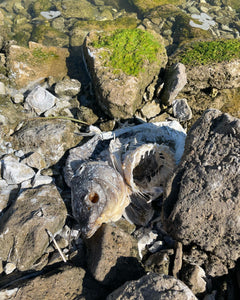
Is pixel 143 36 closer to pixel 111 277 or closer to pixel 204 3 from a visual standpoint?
pixel 111 277

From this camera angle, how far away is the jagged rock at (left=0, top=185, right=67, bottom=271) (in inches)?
119

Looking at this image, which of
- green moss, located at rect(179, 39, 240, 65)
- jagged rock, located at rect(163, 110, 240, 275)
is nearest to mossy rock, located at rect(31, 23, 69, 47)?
green moss, located at rect(179, 39, 240, 65)

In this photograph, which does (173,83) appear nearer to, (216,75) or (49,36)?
(216,75)

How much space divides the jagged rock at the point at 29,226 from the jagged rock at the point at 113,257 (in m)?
0.60

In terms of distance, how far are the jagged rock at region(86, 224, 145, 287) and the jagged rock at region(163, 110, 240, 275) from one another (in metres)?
0.55

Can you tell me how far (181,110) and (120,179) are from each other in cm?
195

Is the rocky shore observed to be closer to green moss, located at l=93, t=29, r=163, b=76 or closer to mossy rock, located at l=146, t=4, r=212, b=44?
green moss, located at l=93, t=29, r=163, b=76

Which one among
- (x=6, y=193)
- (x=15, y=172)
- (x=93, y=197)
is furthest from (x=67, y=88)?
(x=93, y=197)

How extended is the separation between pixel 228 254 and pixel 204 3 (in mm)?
11007

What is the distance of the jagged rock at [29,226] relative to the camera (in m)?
3.01

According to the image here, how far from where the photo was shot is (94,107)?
5031mm

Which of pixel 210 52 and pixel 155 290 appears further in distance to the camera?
pixel 210 52

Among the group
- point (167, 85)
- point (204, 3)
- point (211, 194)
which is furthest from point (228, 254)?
point (204, 3)

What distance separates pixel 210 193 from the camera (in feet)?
8.81
